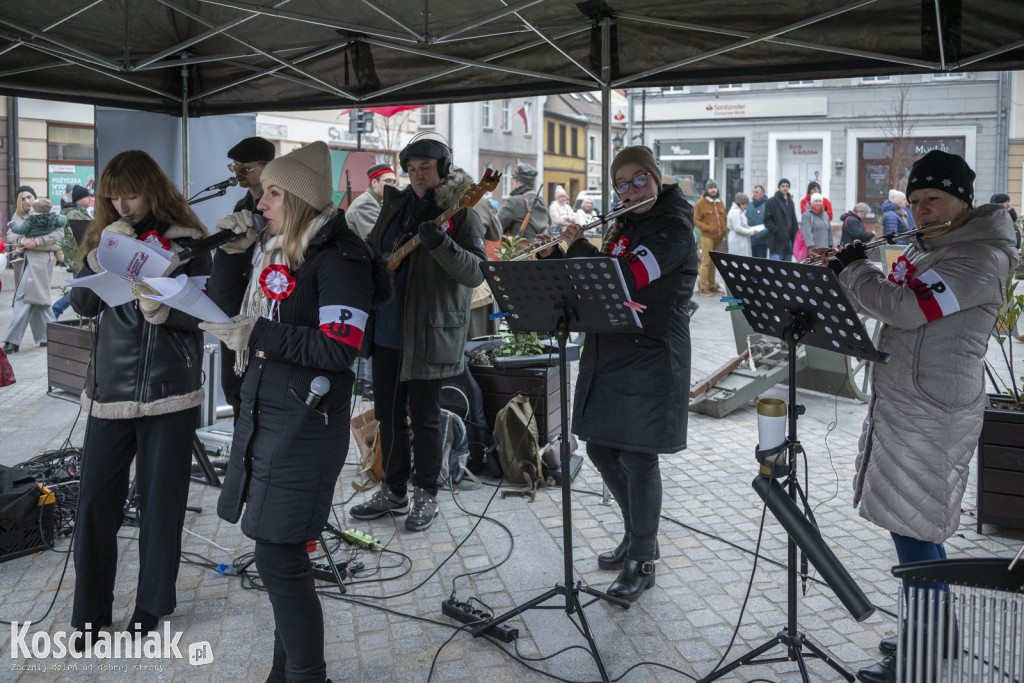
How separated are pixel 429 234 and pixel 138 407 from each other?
140 cm

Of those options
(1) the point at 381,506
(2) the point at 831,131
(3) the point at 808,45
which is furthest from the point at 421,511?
(2) the point at 831,131

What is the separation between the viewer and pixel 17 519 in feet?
13.8

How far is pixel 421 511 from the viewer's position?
470cm

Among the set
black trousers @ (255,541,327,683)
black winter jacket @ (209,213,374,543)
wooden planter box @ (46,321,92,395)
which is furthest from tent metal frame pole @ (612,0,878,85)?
wooden planter box @ (46,321,92,395)

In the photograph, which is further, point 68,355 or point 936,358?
point 68,355

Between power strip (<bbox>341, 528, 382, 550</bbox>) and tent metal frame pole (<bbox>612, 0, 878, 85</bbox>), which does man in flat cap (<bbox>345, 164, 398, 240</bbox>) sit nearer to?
tent metal frame pole (<bbox>612, 0, 878, 85</bbox>)

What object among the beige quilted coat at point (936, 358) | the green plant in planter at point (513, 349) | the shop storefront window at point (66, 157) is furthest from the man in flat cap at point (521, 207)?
the shop storefront window at point (66, 157)

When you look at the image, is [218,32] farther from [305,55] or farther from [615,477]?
[615,477]

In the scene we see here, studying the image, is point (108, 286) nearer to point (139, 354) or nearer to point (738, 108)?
point (139, 354)

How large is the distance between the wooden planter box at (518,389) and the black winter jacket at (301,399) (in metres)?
2.74

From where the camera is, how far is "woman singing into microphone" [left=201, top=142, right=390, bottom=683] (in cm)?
268

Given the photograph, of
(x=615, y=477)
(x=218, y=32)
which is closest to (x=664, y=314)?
(x=615, y=477)

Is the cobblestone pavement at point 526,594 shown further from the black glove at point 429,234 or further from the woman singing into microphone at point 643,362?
the black glove at point 429,234

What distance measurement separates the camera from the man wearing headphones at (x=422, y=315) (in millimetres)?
4422
